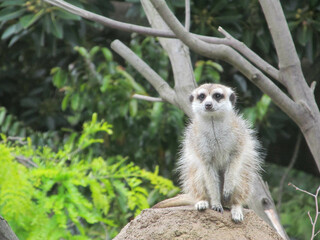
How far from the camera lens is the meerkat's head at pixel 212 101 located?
10.9ft

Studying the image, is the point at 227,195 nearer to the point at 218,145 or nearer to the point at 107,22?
the point at 218,145

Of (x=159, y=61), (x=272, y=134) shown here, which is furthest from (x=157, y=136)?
(x=272, y=134)

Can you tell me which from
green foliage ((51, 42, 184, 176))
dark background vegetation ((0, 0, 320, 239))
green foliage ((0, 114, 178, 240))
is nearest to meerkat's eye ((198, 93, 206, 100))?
green foliage ((0, 114, 178, 240))

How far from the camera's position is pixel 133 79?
5328 millimetres

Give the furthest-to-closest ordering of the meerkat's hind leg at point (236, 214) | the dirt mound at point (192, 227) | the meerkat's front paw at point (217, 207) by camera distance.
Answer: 1. the meerkat's front paw at point (217, 207)
2. the meerkat's hind leg at point (236, 214)
3. the dirt mound at point (192, 227)

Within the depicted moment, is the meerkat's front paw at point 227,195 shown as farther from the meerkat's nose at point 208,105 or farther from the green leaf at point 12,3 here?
the green leaf at point 12,3

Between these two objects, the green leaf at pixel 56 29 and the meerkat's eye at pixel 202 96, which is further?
the green leaf at pixel 56 29

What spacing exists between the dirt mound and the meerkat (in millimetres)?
202

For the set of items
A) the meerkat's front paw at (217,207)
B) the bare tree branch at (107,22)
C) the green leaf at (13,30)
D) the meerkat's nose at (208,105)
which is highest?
the bare tree branch at (107,22)

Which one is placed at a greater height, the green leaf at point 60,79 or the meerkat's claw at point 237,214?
the green leaf at point 60,79

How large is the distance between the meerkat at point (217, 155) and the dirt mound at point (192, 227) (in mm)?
202

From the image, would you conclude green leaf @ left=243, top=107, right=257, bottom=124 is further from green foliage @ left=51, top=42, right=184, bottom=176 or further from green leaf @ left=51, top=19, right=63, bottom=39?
green leaf @ left=51, top=19, right=63, bottom=39

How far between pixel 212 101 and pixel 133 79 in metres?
2.08

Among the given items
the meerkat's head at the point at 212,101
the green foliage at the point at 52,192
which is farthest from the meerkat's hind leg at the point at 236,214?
the green foliage at the point at 52,192
